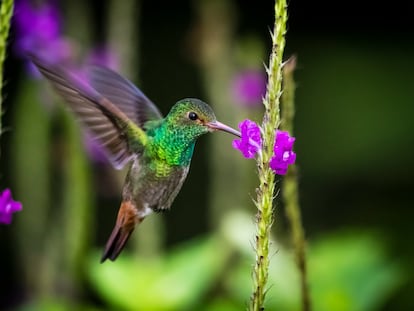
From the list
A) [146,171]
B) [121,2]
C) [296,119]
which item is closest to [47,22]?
[121,2]

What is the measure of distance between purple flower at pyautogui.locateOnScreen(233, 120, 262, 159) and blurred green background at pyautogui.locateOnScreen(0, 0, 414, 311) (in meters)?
1.81

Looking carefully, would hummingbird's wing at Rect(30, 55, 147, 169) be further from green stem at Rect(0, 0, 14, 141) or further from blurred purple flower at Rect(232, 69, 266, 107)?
blurred purple flower at Rect(232, 69, 266, 107)

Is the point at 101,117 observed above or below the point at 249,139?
above

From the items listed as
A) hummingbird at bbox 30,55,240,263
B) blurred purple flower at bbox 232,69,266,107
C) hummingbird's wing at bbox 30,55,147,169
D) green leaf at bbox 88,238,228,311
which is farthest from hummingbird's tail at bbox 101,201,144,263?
blurred purple flower at bbox 232,69,266,107

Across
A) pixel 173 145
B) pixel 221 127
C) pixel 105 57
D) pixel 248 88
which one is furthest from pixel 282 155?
pixel 248 88

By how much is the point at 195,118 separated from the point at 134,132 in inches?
12.0

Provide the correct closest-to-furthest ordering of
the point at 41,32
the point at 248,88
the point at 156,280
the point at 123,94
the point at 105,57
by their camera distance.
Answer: the point at 123,94, the point at 41,32, the point at 156,280, the point at 105,57, the point at 248,88

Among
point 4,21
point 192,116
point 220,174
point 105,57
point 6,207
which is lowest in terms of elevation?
point 6,207

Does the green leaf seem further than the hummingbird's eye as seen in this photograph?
Yes

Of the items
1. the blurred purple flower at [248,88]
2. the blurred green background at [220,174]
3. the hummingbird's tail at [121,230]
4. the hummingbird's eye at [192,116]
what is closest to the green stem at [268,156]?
the hummingbird's eye at [192,116]

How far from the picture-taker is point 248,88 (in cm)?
405

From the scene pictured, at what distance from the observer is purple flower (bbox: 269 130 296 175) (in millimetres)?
1265

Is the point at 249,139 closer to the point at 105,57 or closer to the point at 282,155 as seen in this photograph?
the point at 282,155

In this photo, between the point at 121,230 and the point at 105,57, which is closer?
the point at 121,230
